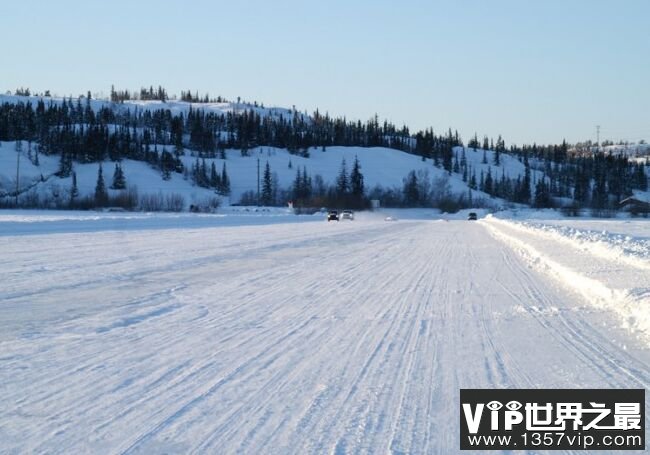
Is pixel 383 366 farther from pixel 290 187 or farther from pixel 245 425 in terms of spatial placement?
pixel 290 187

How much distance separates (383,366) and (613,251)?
1275 centimetres

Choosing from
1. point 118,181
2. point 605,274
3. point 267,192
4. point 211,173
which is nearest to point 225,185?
point 211,173

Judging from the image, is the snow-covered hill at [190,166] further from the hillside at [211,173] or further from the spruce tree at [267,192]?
the spruce tree at [267,192]

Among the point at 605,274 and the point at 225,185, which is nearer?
the point at 605,274

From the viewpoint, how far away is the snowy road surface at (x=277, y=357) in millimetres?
4492

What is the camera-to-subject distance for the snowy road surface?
4492mm

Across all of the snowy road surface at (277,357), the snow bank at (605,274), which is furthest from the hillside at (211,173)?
the snowy road surface at (277,357)

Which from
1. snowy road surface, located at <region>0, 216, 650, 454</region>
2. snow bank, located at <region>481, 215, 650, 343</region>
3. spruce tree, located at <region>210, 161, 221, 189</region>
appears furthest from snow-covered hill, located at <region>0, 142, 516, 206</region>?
snowy road surface, located at <region>0, 216, 650, 454</region>

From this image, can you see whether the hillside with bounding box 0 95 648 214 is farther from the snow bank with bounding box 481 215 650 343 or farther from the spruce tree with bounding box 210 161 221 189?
the snow bank with bounding box 481 215 650 343

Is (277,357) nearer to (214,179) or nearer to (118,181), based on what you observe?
(118,181)

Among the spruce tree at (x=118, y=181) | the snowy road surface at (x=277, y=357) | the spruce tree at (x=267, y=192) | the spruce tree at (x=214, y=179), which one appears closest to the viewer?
the snowy road surface at (x=277, y=357)

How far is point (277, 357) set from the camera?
258 inches

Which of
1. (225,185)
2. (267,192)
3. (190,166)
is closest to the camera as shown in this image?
(267,192)

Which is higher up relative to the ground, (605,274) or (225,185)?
(225,185)
